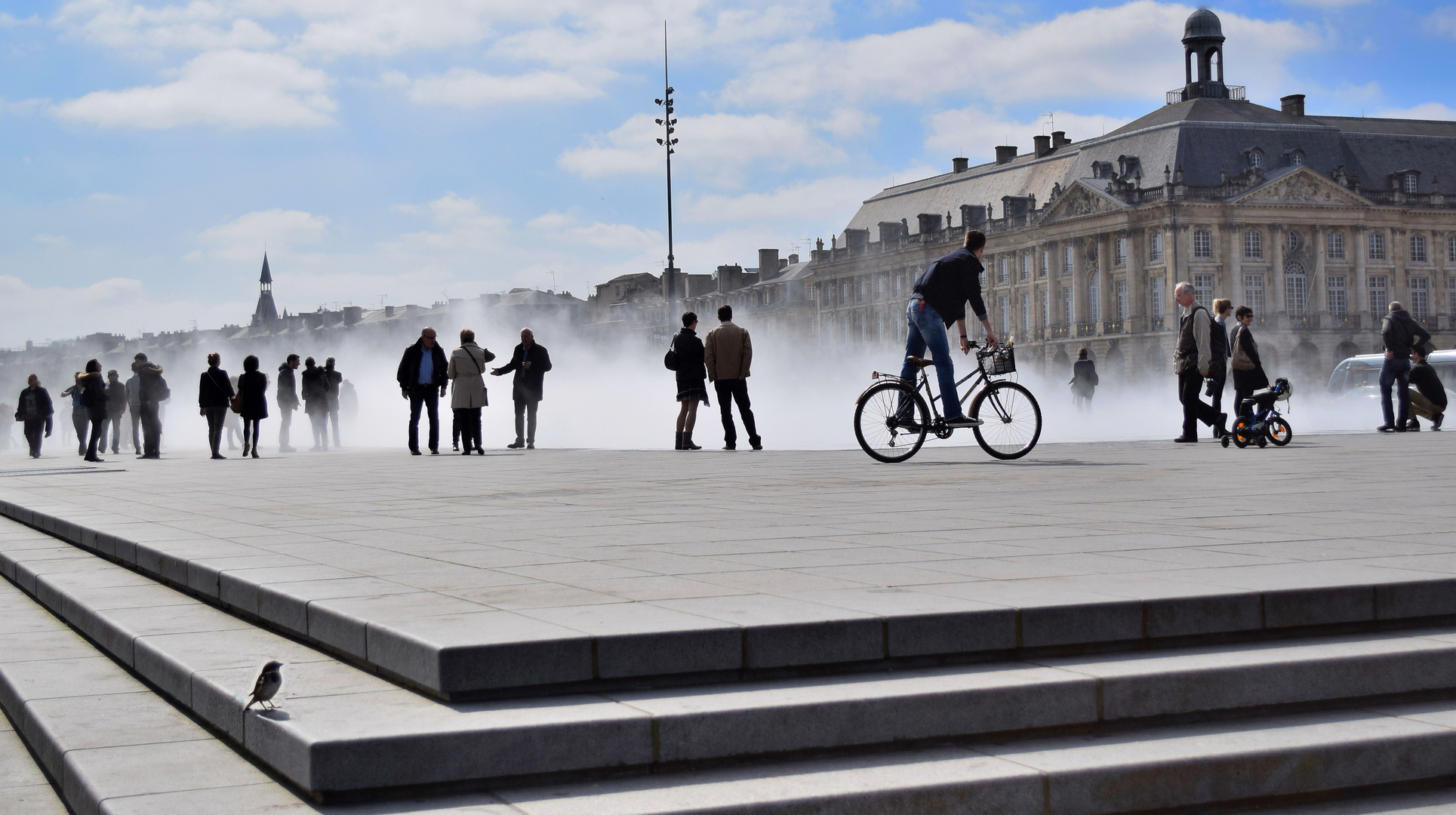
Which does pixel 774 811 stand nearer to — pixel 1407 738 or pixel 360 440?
pixel 1407 738

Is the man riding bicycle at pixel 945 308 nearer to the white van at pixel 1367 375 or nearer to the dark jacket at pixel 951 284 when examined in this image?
the dark jacket at pixel 951 284

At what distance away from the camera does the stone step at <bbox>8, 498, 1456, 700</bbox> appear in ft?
13.4

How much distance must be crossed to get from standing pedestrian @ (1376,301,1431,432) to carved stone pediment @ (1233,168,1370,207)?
2568 inches

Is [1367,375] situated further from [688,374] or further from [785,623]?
[785,623]

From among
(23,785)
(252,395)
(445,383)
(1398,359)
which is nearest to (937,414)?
(23,785)

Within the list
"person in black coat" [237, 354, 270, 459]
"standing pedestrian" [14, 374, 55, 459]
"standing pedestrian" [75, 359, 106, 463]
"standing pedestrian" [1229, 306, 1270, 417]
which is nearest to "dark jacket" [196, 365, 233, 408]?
"person in black coat" [237, 354, 270, 459]

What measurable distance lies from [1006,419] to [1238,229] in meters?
76.9

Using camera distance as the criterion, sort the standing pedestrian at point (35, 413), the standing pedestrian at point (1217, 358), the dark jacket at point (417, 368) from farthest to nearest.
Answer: the standing pedestrian at point (35, 413) → the dark jacket at point (417, 368) → the standing pedestrian at point (1217, 358)

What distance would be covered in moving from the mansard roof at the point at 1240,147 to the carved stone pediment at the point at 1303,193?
125cm

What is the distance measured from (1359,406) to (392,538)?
3338cm

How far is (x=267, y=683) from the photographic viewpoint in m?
3.92

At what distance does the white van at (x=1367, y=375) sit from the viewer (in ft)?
121

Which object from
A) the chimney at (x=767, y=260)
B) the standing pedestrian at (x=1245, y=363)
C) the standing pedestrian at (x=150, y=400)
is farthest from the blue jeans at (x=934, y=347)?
the chimney at (x=767, y=260)

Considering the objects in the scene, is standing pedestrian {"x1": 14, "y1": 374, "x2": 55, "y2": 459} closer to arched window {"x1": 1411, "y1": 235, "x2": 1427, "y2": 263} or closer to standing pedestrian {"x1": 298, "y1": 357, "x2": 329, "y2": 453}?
standing pedestrian {"x1": 298, "y1": 357, "x2": 329, "y2": 453}
